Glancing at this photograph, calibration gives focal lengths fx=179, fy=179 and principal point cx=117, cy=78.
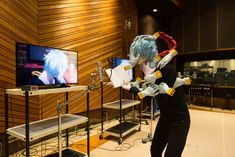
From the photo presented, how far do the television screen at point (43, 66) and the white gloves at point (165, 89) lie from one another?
1.29 meters

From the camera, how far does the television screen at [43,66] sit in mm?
1764

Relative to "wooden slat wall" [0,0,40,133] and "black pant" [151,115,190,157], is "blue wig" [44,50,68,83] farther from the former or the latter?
"black pant" [151,115,190,157]

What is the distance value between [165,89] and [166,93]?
0.12ft

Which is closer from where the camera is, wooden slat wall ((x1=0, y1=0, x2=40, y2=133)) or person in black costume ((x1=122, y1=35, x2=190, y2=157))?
person in black costume ((x1=122, y1=35, x2=190, y2=157))

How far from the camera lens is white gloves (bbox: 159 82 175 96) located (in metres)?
1.25

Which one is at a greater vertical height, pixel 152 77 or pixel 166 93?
pixel 152 77

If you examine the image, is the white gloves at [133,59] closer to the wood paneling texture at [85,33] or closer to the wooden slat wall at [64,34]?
the wood paneling texture at [85,33]

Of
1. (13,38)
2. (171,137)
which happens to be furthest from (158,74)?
(13,38)

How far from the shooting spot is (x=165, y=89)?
Result: 1.27 meters

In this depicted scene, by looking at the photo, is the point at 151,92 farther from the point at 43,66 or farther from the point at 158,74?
the point at 43,66

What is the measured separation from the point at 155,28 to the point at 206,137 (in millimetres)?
3778

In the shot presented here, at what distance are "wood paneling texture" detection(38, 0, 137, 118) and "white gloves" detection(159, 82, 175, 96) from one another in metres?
1.84

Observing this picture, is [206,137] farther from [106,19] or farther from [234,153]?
[106,19]

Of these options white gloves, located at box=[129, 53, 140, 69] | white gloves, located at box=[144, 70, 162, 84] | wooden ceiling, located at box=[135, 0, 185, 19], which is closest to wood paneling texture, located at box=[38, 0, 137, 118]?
wooden ceiling, located at box=[135, 0, 185, 19]
